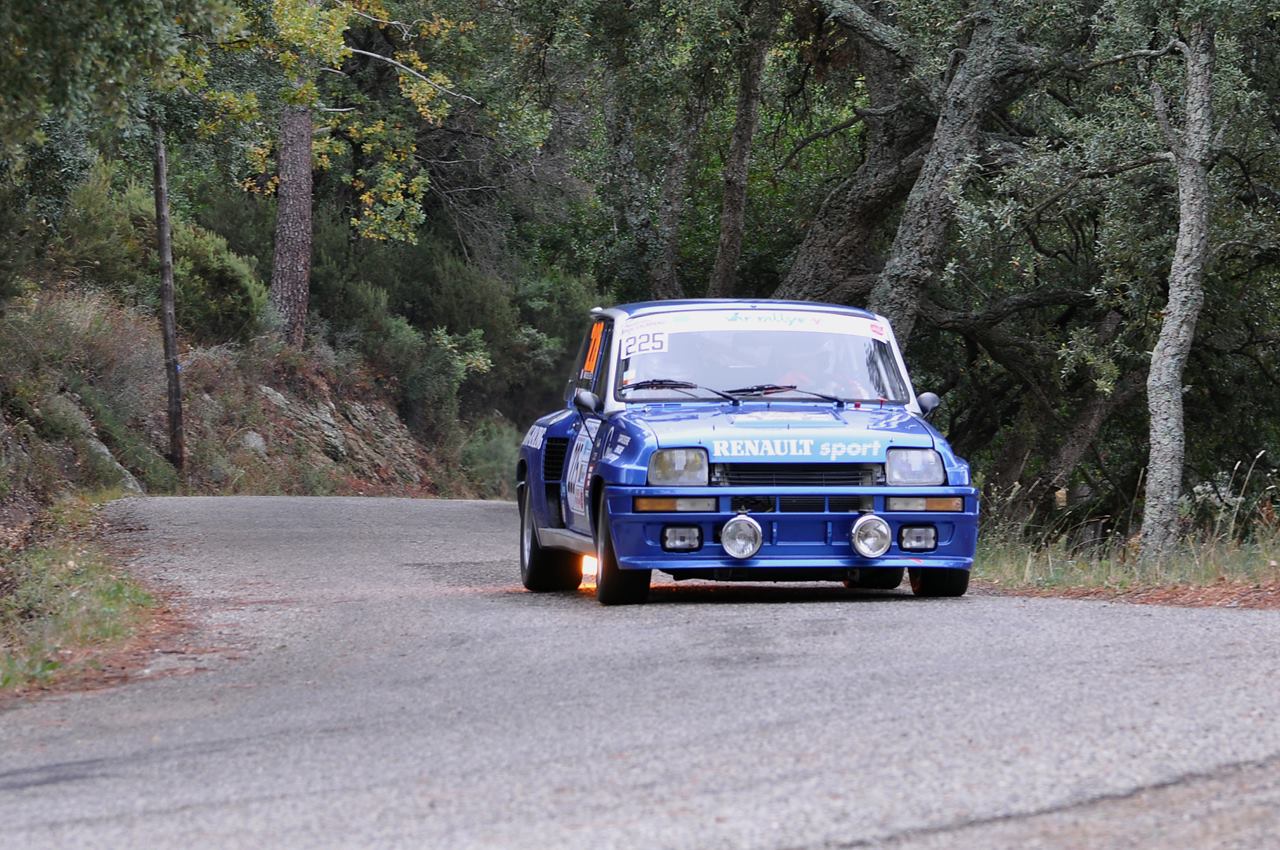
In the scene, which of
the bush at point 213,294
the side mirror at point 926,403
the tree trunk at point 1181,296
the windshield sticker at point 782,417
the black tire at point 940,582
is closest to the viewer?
the windshield sticker at point 782,417

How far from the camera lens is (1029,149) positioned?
19547 millimetres

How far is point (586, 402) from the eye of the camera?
1134 centimetres

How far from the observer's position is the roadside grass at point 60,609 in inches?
365

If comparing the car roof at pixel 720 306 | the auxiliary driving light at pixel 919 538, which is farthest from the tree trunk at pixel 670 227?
the auxiliary driving light at pixel 919 538

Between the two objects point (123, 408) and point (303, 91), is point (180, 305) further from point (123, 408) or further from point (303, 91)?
point (303, 91)

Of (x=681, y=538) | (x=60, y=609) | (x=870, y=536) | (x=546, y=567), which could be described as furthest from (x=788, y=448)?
(x=60, y=609)

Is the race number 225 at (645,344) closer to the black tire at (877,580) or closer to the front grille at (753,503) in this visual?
the front grille at (753,503)

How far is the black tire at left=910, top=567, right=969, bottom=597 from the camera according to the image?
1080 centimetres

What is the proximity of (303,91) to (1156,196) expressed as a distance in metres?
10.3

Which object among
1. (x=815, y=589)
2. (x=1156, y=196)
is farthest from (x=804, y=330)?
(x=1156, y=196)

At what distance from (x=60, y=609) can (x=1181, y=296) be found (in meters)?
9.31

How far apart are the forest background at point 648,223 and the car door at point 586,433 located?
312 cm

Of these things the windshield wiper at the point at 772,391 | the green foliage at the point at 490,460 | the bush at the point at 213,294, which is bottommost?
the green foliage at the point at 490,460

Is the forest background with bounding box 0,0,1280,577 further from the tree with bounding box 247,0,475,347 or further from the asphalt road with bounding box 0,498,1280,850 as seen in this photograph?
the asphalt road with bounding box 0,498,1280,850
